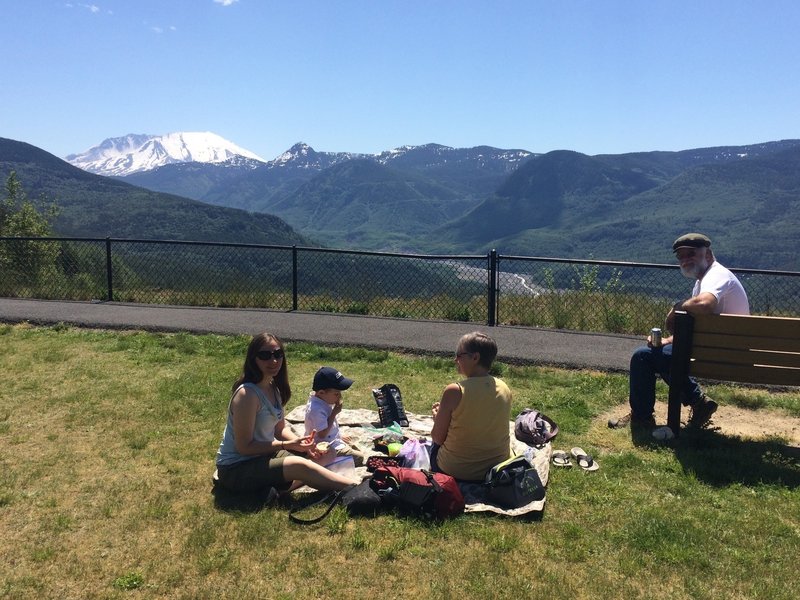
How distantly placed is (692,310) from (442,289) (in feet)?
31.0

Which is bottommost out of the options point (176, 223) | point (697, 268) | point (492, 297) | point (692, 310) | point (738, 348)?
point (492, 297)

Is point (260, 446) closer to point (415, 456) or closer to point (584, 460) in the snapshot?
point (415, 456)

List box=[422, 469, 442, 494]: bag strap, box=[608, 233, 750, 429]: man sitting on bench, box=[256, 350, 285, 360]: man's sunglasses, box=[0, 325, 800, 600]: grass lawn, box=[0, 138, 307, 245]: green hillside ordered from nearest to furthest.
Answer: box=[0, 325, 800, 600]: grass lawn, box=[422, 469, 442, 494]: bag strap, box=[256, 350, 285, 360]: man's sunglasses, box=[608, 233, 750, 429]: man sitting on bench, box=[0, 138, 307, 245]: green hillside

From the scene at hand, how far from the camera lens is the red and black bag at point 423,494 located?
417cm

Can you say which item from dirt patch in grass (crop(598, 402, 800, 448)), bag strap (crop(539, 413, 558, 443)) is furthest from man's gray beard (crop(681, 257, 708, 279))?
bag strap (crop(539, 413, 558, 443))

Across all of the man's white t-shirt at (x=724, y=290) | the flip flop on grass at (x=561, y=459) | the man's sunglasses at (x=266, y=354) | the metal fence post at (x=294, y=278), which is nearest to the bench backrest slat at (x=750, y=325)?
the man's white t-shirt at (x=724, y=290)

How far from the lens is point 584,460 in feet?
17.1

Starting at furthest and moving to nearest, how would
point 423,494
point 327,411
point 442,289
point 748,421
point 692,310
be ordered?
point 442,289 < point 748,421 < point 692,310 < point 327,411 < point 423,494

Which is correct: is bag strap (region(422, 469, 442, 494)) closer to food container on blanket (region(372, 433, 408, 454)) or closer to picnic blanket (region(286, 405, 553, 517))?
picnic blanket (region(286, 405, 553, 517))

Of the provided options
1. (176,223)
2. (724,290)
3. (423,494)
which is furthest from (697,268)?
(176,223)

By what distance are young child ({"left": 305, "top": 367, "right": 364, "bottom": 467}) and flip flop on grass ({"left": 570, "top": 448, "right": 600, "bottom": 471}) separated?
1.76m

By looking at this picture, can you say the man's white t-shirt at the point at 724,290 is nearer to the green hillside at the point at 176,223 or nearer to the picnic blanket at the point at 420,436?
the picnic blanket at the point at 420,436

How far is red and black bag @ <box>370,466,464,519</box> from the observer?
4.17 m

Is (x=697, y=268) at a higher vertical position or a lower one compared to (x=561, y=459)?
higher
